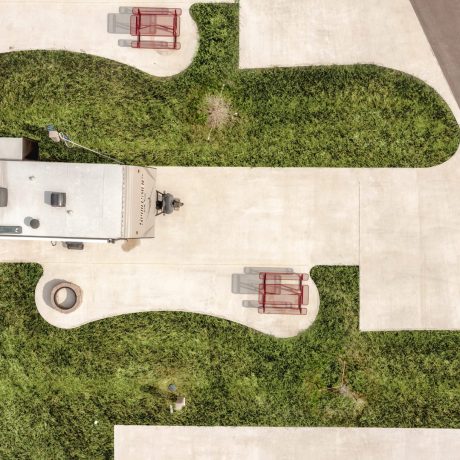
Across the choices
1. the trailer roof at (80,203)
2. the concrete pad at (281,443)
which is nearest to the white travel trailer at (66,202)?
the trailer roof at (80,203)

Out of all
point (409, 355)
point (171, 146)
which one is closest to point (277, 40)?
point (171, 146)

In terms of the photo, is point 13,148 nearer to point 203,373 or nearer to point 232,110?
point 232,110

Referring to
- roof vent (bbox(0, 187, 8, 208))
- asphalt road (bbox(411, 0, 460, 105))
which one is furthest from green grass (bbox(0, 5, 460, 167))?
roof vent (bbox(0, 187, 8, 208))

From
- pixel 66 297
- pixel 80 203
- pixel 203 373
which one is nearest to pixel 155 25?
pixel 80 203

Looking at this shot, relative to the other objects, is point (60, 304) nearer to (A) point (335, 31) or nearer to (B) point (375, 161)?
(B) point (375, 161)

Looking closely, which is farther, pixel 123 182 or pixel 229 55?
pixel 229 55
